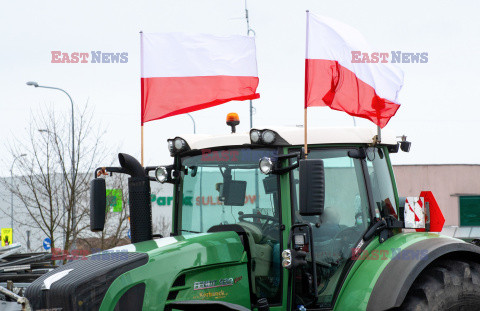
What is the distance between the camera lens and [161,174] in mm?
6320

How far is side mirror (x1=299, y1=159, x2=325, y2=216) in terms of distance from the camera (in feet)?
16.7

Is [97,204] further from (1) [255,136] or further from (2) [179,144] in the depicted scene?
(1) [255,136]

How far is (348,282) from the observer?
5914mm

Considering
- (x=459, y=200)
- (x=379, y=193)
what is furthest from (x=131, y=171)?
(x=459, y=200)

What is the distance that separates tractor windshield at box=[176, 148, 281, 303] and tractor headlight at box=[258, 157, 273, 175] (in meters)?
0.14

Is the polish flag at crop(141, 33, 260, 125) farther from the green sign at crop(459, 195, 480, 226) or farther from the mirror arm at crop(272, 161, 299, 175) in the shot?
the green sign at crop(459, 195, 480, 226)

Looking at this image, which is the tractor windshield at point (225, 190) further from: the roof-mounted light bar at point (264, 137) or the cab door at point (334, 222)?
the cab door at point (334, 222)

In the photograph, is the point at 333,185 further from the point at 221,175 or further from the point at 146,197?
the point at 146,197

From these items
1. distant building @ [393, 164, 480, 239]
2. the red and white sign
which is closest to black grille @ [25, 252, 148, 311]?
the red and white sign

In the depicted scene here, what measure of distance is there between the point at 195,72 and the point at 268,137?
2156 millimetres

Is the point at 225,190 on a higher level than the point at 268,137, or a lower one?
lower

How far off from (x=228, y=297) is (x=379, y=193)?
160cm

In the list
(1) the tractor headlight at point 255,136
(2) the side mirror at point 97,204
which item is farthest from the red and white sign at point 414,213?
(2) the side mirror at point 97,204

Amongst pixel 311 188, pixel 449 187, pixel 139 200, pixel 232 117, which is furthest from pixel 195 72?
pixel 449 187
